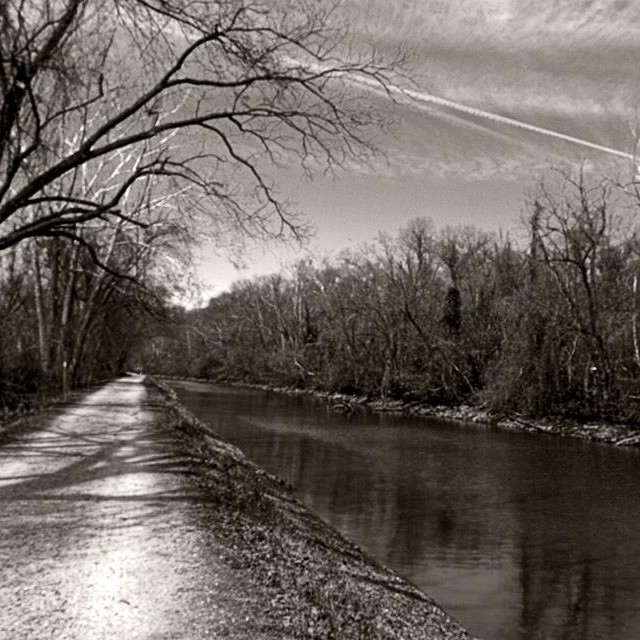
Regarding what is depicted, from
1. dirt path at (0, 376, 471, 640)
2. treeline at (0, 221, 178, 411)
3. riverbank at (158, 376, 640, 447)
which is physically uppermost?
treeline at (0, 221, 178, 411)

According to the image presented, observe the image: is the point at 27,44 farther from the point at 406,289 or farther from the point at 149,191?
the point at 406,289

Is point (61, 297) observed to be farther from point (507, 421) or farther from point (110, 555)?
point (110, 555)

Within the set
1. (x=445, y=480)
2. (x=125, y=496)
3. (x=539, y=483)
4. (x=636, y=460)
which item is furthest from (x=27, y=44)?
(x=636, y=460)

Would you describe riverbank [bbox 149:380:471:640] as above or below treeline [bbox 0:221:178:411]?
below

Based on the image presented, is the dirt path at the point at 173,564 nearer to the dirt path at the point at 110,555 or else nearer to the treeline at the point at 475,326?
the dirt path at the point at 110,555

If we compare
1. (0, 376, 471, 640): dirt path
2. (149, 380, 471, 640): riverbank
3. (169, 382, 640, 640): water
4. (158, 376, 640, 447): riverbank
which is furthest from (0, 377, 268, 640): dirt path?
(158, 376, 640, 447): riverbank

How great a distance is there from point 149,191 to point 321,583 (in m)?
14.6

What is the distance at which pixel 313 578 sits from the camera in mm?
6945

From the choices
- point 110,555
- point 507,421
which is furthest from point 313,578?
point 507,421

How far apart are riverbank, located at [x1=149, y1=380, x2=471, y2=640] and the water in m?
1.16

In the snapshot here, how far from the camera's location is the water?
9266 mm

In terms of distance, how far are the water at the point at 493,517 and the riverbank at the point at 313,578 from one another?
116 cm

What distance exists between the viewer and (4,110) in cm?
1095

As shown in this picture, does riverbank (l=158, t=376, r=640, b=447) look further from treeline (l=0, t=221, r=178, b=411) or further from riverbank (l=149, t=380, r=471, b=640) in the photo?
riverbank (l=149, t=380, r=471, b=640)
